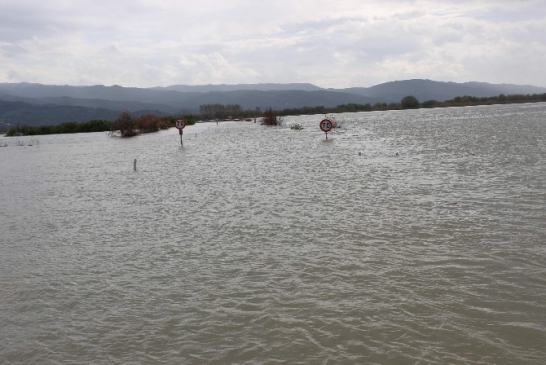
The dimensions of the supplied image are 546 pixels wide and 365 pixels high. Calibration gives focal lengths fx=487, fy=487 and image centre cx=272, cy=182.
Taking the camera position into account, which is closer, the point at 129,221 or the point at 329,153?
the point at 129,221

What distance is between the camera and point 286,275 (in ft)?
25.5

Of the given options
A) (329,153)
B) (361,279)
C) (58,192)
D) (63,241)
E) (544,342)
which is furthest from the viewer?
(329,153)

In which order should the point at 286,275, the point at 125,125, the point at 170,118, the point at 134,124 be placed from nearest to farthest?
the point at 286,275 < the point at 125,125 < the point at 134,124 < the point at 170,118

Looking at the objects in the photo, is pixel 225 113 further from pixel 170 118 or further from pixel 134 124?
pixel 134 124

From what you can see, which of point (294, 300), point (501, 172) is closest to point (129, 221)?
point (294, 300)

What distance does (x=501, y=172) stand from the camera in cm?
1689

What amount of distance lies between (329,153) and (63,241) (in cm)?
1976

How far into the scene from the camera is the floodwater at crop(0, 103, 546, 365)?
218 inches

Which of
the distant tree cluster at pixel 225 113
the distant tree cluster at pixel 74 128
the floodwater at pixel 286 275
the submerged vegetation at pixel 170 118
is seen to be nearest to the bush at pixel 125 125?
the submerged vegetation at pixel 170 118

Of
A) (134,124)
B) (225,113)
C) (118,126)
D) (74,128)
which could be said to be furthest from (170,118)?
(225,113)

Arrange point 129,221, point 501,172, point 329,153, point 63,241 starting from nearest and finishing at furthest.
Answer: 1. point 63,241
2. point 129,221
3. point 501,172
4. point 329,153

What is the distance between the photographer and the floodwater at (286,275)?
18.2 feet

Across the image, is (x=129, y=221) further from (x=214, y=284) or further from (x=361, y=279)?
(x=361, y=279)

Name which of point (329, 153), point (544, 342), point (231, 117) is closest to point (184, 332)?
point (544, 342)
